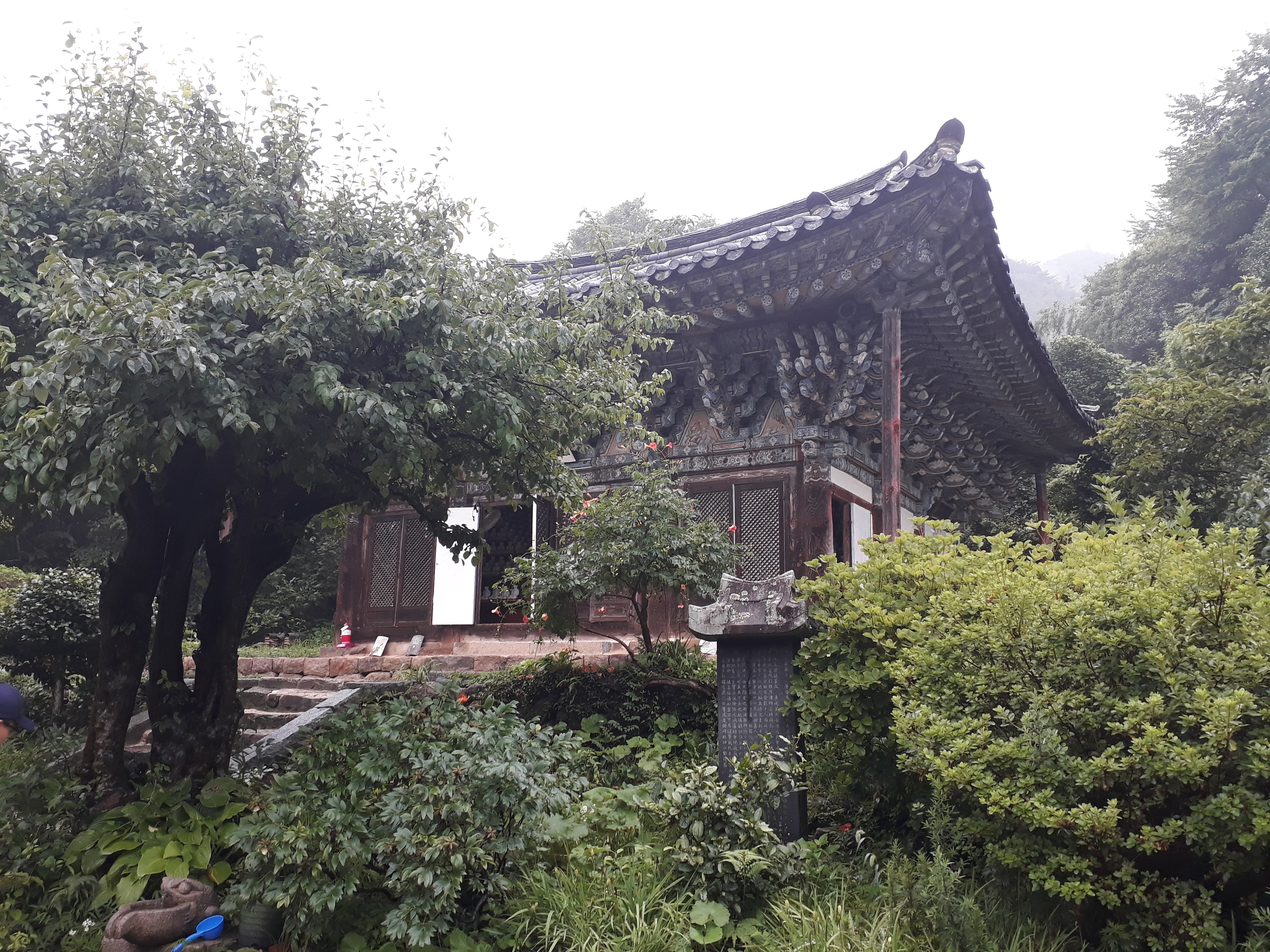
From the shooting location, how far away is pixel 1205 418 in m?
10.1

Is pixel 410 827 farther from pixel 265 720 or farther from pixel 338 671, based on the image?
pixel 338 671

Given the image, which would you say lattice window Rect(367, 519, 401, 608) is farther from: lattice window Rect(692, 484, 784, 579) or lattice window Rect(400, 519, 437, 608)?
lattice window Rect(692, 484, 784, 579)

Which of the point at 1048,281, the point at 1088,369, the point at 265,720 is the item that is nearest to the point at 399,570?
the point at 265,720

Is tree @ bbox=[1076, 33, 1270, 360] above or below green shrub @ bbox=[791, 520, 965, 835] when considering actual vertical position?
above

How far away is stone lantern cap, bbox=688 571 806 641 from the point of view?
475 cm

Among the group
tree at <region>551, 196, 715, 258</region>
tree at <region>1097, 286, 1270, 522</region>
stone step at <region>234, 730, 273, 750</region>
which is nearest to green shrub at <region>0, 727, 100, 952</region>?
stone step at <region>234, 730, 273, 750</region>

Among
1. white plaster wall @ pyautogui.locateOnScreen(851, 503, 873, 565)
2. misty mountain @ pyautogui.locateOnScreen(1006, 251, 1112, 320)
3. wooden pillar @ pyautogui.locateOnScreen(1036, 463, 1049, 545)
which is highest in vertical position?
misty mountain @ pyautogui.locateOnScreen(1006, 251, 1112, 320)

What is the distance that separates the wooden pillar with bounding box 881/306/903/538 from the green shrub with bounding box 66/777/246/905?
575cm

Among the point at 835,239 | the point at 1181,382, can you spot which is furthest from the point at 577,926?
the point at 1181,382

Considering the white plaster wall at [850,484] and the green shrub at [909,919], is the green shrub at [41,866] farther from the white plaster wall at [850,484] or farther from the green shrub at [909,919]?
the white plaster wall at [850,484]

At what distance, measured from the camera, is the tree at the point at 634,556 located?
21.2ft

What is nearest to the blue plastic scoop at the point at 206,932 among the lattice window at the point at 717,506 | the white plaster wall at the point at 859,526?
the lattice window at the point at 717,506

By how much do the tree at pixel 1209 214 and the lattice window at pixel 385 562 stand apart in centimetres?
1947

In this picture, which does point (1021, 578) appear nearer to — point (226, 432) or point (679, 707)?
point (679, 707)
